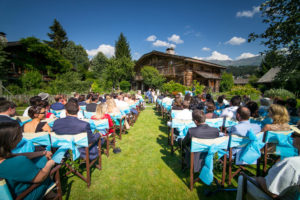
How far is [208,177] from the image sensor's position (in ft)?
7.21

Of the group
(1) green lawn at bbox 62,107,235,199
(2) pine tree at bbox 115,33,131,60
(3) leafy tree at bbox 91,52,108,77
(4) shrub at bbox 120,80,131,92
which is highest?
(2) pine tree at bbox 115,33,131,60

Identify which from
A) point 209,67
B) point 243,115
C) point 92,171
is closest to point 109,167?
point 92,171

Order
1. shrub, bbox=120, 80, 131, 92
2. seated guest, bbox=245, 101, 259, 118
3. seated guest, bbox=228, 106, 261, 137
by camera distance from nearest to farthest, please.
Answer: seated guest, bbox=228, 106, 261, 137
seated guest, bbox=245, 101, 259, 118
shrub, bbox=120, 80, 131, 92

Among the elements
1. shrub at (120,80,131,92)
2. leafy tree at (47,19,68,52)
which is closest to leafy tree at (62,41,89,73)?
leafy tree at (47,19,68,52)

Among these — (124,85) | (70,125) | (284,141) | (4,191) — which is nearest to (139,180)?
(70,125)

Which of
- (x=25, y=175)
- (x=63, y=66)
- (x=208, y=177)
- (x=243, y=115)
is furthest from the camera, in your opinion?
(x=63, y=66)

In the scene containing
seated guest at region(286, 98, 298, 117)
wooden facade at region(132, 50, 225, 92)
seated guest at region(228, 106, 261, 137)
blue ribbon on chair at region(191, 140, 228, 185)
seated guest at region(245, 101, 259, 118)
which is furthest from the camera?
wooden facade at region(132, 50, 225, 92)

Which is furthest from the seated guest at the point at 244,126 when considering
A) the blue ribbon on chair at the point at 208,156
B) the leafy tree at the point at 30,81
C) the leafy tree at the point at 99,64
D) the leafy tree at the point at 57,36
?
the leafy tree at the point at 57,36

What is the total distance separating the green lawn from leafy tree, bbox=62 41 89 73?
44.5 metres

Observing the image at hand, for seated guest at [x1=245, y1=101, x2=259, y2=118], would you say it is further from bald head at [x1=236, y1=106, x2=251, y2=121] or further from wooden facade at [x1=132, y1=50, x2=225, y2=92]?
wooden facade at [x1=132, y1=50, x2=225, y2=92]

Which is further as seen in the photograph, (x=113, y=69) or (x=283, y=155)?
(x=113, y=69)

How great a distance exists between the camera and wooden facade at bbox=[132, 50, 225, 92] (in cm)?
1995

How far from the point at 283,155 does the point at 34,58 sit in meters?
35.0

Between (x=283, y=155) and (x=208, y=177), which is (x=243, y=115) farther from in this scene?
(x=208, y=177)
